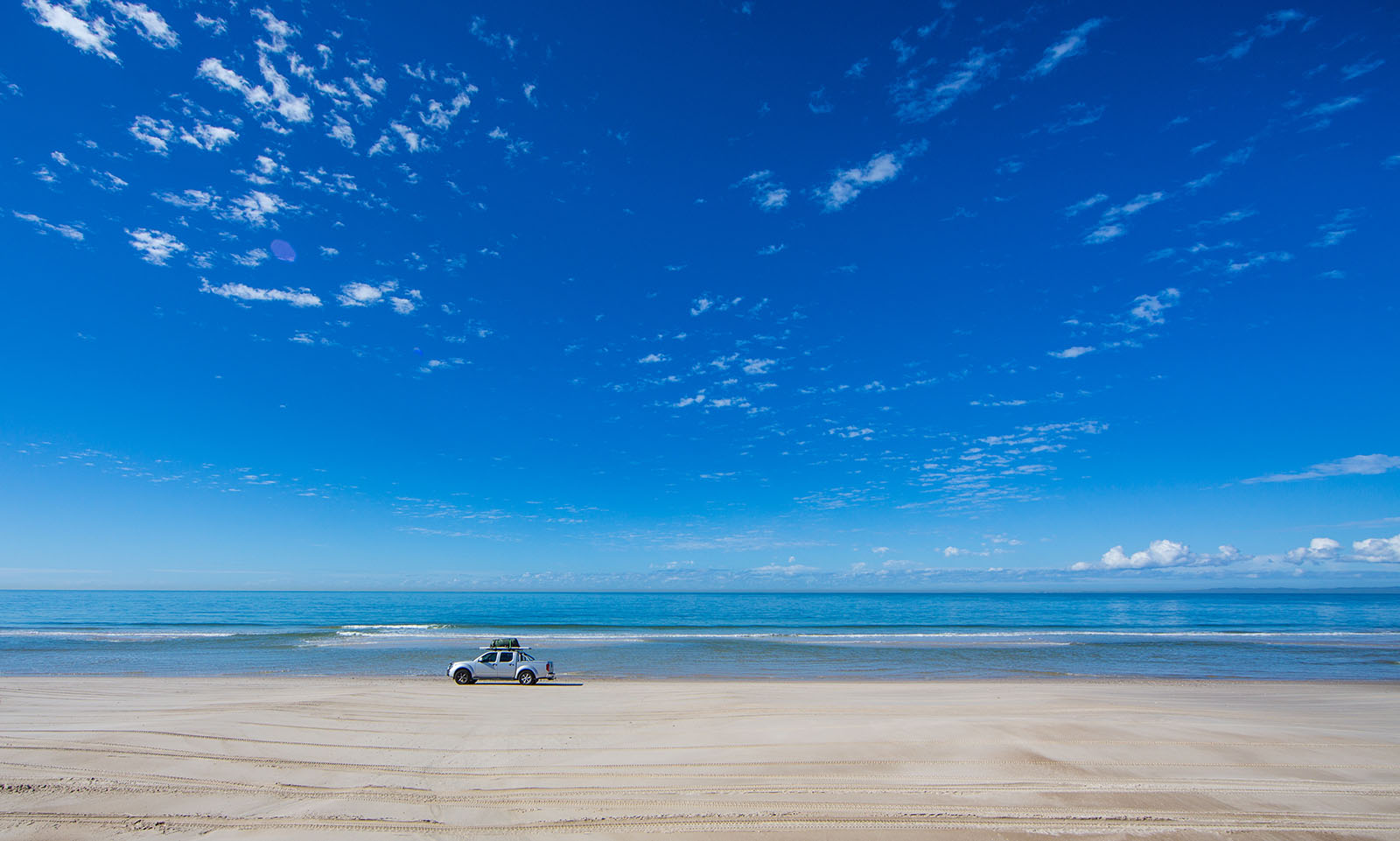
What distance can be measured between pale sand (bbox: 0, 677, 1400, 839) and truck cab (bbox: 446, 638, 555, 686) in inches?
175

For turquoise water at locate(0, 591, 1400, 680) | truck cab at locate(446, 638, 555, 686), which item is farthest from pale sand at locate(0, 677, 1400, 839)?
turquoise water at locate(0, 591, 1400, 680)

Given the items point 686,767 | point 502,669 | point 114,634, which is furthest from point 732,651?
point 114,634

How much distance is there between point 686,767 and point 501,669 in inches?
644

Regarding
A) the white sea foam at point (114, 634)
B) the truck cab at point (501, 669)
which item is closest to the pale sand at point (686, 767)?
the truck cab at point (501, 669)

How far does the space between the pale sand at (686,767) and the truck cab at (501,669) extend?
445cm

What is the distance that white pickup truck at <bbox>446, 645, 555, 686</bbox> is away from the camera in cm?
2659

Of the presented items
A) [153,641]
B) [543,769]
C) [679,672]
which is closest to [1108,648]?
[679,672]

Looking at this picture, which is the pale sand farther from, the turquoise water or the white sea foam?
the white sea foam

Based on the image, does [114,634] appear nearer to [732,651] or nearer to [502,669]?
[502,669]

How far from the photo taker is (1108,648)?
4247cm

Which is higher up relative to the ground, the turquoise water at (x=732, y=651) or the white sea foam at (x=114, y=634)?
the white sea foam at (x=114, y=634)

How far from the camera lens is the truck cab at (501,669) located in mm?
26594

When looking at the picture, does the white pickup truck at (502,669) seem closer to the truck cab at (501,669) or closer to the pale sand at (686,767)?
the truck cab at (501,669)

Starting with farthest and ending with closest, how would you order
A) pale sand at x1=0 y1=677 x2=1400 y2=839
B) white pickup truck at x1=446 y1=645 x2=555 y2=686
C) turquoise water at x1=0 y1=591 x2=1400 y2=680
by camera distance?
turquoise water at x1=0 y1=591 x2=1400 y2=680 < white pickup truck at x1=446 y1=645 x2=555 y2=686 < pale sand at x1=0 y1=677 x2=1400 y2=839
